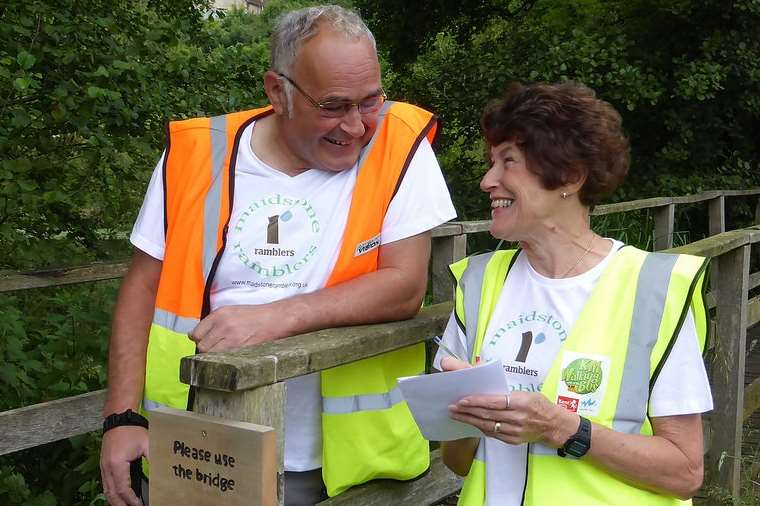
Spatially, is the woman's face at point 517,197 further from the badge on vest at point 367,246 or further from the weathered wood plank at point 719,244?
the weathered wood plank at point 719,244

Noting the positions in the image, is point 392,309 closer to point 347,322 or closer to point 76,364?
point 347,322

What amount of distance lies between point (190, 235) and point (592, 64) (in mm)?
7607

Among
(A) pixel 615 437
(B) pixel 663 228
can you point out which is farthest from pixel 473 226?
(B) pixel 663 228

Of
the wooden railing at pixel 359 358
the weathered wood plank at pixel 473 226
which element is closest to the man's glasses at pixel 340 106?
the wooden railing at pixel 359 358

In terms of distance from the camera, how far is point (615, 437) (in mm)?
1932

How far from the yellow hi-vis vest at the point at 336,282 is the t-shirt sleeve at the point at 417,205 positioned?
21mm

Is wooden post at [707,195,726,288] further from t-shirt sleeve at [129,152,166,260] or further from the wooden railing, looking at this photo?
t-shirt sleeve at [129,152,166,260]

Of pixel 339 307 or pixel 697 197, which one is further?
pixel 697 197

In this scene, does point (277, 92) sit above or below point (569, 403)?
above

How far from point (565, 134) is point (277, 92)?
0.71 m

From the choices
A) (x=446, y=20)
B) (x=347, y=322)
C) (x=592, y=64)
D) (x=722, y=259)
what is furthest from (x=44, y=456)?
(x=446, y=20)

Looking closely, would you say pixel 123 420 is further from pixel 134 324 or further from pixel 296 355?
pixel 296 355

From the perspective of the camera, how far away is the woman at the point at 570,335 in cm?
195

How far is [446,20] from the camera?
1195 cm
